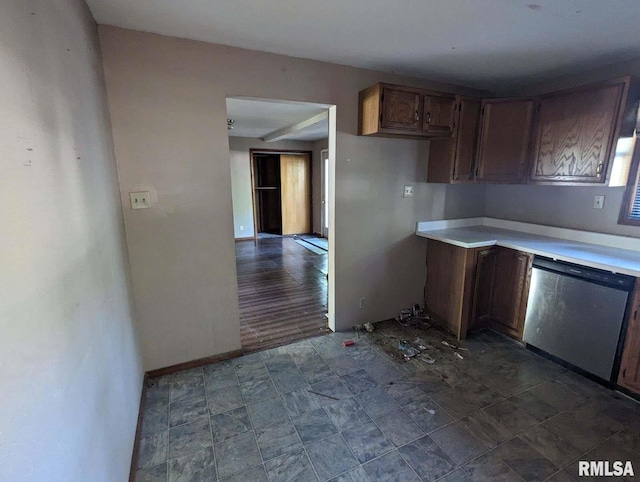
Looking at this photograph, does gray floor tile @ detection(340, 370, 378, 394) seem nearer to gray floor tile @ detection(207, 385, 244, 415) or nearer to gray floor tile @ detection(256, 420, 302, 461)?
gray floor tile @ detection(256, 420, 302, 461)

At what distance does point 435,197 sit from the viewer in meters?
3.22

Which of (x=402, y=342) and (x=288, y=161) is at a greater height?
(x=288, y=161)

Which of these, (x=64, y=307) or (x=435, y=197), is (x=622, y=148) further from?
(x=64, y=307)

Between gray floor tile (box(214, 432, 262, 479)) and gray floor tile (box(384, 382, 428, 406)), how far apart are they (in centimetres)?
97

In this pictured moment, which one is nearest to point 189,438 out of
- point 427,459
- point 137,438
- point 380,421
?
point 137,438

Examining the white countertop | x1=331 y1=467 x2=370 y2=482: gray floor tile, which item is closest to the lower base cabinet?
the white countertop

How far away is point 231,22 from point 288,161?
5588 mm

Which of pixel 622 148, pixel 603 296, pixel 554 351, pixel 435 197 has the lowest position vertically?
pixel 554 351

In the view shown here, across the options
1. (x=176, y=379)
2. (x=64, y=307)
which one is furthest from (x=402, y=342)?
(x=64, y=307)

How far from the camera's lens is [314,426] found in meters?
1.89

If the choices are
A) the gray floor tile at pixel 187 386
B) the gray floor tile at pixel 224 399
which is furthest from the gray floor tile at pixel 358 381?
the gray floor tile at pixel 187 386

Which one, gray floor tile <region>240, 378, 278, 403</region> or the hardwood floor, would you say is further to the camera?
the hardwood floor

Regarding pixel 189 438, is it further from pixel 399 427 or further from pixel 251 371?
pixel 399 427

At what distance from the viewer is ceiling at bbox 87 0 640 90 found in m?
1.64
